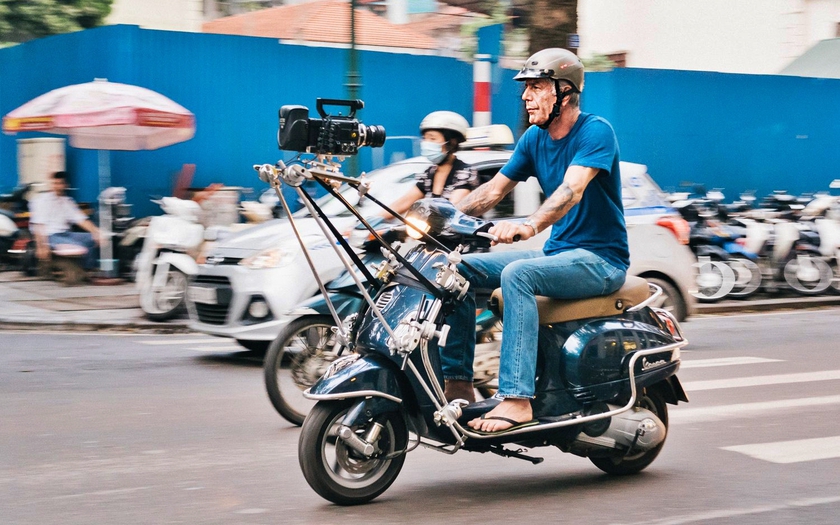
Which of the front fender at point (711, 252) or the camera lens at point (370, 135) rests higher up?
the camera lens at point (370, 135)

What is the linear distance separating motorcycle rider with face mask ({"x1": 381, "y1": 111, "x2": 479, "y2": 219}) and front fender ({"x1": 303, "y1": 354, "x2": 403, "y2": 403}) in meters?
2.66

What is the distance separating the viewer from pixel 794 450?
599cm

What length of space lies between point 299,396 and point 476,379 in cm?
131

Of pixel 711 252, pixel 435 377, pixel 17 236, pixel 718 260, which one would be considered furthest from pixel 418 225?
pixel 17 236

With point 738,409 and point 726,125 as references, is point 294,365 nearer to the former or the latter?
point 738,409

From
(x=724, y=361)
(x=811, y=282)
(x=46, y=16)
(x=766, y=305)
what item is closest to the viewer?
(x=724, y=361)

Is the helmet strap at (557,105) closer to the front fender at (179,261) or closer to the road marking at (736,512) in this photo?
the road marking at (736,512)

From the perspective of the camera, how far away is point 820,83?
2042 centimetres

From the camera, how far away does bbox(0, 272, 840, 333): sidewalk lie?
11523 mm

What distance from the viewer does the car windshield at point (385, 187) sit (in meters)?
9.14

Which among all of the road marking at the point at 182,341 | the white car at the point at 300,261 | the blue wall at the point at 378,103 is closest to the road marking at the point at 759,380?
the white car at the point at 300,261

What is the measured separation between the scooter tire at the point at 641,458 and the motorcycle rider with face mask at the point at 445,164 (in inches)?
89.5

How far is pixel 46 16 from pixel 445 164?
2923 cm

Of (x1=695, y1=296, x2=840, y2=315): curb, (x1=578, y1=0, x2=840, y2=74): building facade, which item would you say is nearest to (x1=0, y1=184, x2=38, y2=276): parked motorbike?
(x1=695, y1=296, x2=840, y2=315): curb
